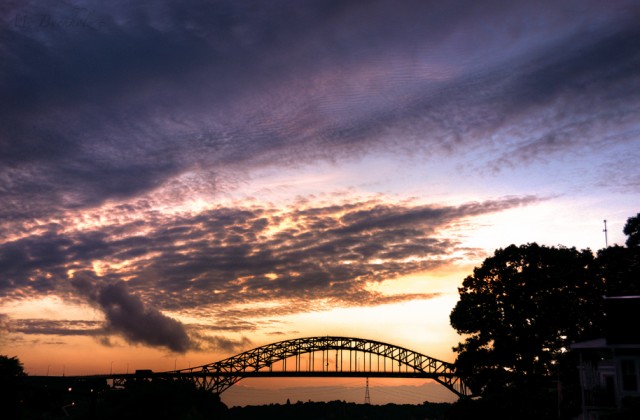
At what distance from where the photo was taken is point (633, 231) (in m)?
54.7

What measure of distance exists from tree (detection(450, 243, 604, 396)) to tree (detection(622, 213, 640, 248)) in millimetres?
4549

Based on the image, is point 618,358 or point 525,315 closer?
point 618,358

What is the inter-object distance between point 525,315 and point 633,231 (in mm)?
11718

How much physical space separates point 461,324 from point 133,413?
37.2m

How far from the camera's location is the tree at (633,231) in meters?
54.2

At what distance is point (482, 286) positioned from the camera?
6109cm

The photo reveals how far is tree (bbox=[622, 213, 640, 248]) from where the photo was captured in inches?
2132

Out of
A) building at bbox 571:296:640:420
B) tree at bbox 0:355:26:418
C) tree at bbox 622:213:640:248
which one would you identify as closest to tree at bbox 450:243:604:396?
tree at bbox 622:213:640:248

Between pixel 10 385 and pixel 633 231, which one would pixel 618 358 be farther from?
pixel 10 385

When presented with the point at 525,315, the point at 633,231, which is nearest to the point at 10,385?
the point at 525,315

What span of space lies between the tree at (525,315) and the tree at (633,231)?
14.9 feet

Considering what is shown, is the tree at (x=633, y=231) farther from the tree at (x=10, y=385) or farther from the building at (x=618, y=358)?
the tree at (x=10, y=385)

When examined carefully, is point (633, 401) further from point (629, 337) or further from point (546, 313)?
point (546, 313)

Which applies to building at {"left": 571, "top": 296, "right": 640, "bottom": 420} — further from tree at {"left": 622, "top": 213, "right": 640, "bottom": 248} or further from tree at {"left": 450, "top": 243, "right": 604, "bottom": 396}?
tree at {"left": 622, "top": 213, "right": 640, "bottom": 248}
